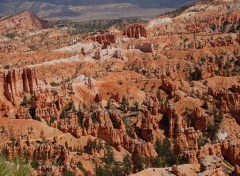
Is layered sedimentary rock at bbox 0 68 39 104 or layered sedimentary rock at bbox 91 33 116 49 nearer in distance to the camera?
layered sedimentary rock at bbox 0 68 39 104

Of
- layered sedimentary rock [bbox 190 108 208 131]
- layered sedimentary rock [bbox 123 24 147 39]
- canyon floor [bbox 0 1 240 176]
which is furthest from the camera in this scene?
layered sedimentary rock [bbox 123 24 147 39]

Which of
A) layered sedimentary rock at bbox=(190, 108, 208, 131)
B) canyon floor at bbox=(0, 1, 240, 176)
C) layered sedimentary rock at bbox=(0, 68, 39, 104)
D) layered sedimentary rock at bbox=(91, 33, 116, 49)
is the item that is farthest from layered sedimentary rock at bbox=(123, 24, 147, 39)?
layered sedimentary rock at bbox=(190, 108, 208, 131)

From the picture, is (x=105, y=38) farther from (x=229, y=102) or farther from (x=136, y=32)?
(x=229, y=102)

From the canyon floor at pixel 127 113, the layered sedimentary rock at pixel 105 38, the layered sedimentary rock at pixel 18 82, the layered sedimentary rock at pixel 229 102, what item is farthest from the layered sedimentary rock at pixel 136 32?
the layered sedimentary rock at pixel 229 102

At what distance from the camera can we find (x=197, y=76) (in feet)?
280

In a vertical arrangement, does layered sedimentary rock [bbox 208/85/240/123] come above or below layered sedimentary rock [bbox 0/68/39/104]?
below

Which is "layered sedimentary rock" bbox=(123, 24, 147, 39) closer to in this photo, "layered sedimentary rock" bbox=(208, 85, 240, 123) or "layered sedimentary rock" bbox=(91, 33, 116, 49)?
"layered sedimentary rock" bbox=(91, 33, 116, 49)

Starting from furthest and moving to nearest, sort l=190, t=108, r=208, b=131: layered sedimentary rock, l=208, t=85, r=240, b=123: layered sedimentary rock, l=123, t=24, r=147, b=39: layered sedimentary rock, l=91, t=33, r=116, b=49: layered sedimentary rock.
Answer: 1. l=123, t=24, r=147, b=39: layered sedimentary rock
2. l=91, t=33, r=116, b=49: layered sedimentary rock
3. l=208, t=85, r=240, b=123: layered sedimentary rock
4. l=190, t=108, r=208, b=131: layered sedimentary rock

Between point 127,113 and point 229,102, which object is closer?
point 127,113

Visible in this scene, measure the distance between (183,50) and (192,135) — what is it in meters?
59.7

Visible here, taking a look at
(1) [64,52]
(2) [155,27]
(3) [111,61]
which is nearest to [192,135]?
(3) [111,61]

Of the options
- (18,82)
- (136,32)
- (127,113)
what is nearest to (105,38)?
(136,32)

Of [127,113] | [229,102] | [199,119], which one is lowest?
[127,113]

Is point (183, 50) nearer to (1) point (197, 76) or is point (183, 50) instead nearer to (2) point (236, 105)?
(1) point (197, 76)
